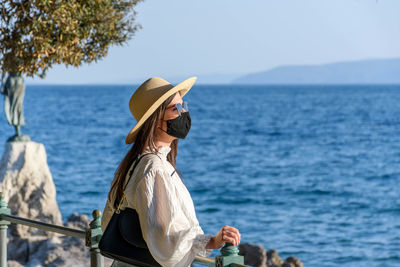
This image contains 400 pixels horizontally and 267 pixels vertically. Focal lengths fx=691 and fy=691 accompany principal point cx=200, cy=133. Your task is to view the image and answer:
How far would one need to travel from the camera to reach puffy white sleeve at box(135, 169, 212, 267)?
3092mm

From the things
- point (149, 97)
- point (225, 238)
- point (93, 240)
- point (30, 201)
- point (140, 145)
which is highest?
point (149, 97)

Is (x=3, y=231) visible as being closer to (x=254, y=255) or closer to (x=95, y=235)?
(x=95, y=235)

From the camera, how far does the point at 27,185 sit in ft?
44.7

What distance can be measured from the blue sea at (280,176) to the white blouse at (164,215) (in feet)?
58.7

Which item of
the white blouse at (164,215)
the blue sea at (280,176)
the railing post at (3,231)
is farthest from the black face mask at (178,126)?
the blue sea at (280,176)

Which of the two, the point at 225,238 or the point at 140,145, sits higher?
the point at 140,145

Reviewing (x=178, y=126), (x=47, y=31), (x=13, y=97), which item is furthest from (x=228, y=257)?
(x=13, y=97)

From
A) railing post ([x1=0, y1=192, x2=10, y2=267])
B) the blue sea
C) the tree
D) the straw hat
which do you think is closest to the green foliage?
the tree

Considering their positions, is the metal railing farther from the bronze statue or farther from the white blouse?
the bronze statue

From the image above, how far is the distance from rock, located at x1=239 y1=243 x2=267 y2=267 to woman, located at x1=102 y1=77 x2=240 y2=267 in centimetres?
1135

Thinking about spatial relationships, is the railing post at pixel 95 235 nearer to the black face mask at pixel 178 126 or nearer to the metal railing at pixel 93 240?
the metal railing at pixel 93 240

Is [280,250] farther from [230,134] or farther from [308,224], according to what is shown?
[230,134]

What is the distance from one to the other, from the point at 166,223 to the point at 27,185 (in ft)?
36.2

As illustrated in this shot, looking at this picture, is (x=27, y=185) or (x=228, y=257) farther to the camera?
(x=27, y=185)
